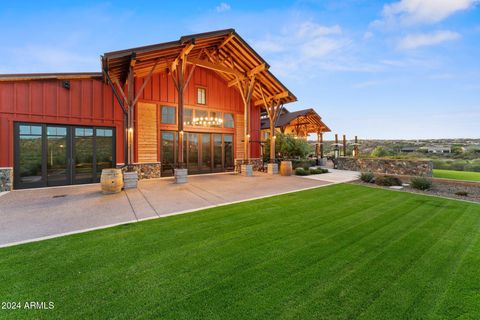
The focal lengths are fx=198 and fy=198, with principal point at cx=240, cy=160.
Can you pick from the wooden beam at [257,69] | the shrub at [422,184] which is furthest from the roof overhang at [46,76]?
the shrub at [422,184]

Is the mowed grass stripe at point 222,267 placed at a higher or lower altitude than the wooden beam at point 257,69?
lower

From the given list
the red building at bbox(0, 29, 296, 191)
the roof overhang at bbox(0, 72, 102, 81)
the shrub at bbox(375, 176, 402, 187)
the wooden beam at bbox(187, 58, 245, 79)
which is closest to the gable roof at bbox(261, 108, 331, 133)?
the red building at bbox(0, 29, 296, 191)

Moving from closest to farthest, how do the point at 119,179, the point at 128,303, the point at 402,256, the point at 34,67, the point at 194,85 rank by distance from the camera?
1. the point at 128,303
2. the point at 402,256
3. the point at 119,179
4. the point at 194,85
5. the point at 34,67

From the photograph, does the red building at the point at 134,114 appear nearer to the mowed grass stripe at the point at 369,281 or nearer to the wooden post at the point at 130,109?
the wooden post at the point at 130,109

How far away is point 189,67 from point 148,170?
21.4ft

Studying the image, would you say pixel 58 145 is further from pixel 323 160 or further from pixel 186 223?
pixel 323 160

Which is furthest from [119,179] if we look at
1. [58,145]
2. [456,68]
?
[456,68]

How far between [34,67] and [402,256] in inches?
2238

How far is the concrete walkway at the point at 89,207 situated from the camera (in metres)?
3.85

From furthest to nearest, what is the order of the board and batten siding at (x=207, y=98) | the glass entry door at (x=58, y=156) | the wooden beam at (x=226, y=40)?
1. the board and batten siding at (x=207, y=98)
2. the wooden beam at (x=226, y=40)
3. the glass entry door at (x=58, y=156)

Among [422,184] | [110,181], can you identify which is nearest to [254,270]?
[110,181]

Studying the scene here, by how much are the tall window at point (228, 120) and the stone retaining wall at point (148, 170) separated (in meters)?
4.87

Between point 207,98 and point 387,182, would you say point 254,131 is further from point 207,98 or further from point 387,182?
point 387,182

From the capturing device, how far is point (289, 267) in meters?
2.63
